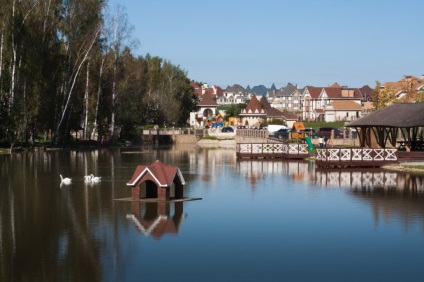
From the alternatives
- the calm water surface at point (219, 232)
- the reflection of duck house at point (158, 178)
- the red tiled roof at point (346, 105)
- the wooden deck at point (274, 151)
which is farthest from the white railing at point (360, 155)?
the red tiled roof at point (346, 105)

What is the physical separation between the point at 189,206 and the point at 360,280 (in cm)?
1201

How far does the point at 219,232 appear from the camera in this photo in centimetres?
2173

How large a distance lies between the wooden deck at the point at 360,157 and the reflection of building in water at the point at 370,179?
5.56 feet

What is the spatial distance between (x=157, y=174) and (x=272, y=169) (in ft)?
69.8

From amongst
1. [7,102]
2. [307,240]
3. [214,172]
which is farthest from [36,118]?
[307,240]

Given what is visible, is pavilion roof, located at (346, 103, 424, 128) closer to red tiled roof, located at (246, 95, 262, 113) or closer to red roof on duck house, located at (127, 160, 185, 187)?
red roof on duck house, located at (127, 160, 185, 187)

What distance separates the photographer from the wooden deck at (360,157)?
151 ft

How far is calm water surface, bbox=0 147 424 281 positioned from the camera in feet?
54.6

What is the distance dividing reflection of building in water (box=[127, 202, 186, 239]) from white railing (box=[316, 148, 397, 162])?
808 inches

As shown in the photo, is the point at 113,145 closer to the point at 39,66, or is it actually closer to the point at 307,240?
the point at 39,66

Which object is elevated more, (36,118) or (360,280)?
(36,118)

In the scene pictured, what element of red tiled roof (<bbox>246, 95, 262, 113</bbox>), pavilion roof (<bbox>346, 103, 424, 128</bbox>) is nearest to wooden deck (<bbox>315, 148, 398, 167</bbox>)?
pavilion roof (<bbox>346, 103, 424, 128</bbox>)

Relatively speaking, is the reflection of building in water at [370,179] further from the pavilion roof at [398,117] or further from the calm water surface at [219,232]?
the pavilion roof at [398,117]

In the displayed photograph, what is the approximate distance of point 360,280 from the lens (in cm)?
1587
